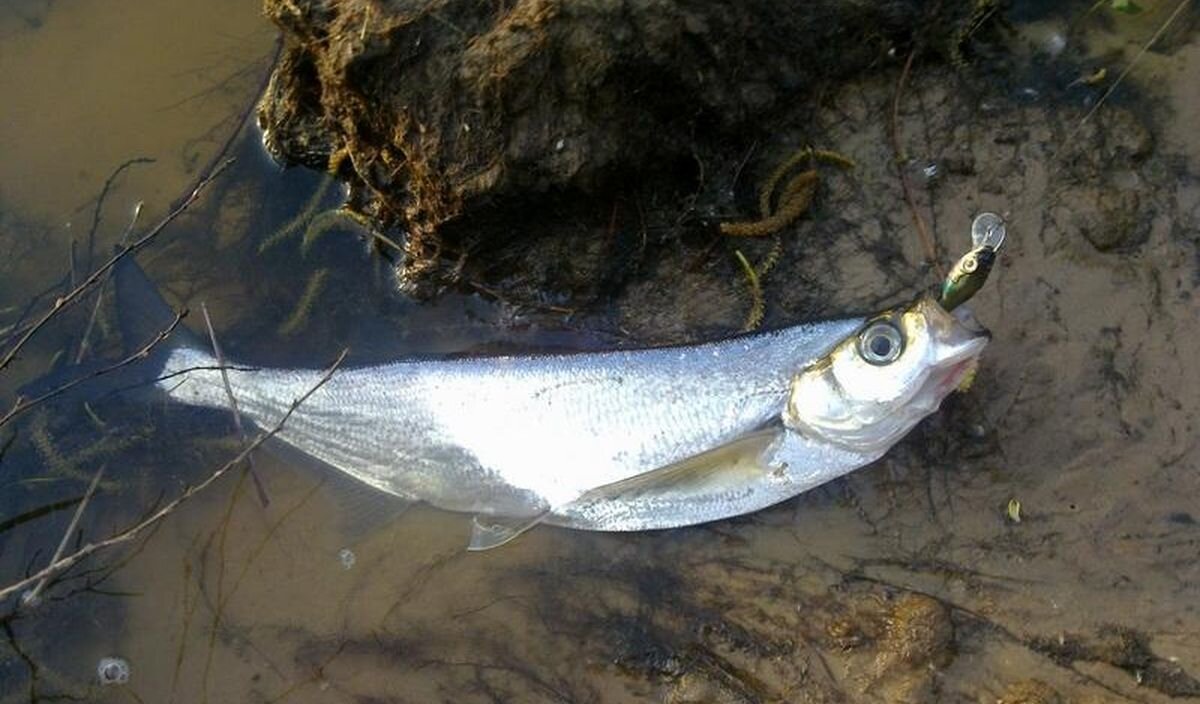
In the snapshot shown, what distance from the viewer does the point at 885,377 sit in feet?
10.1

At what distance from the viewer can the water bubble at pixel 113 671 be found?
152 inches

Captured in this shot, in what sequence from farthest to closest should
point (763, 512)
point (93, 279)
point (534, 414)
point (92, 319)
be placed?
point (92, 319), point (763, 512), point (534, 414), point (93, 279)

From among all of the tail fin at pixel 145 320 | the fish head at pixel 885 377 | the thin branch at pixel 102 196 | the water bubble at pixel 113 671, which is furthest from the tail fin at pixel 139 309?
the fish head at pixel 885 377

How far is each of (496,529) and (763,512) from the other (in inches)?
42.6

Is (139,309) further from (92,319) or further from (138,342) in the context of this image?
(92,319)

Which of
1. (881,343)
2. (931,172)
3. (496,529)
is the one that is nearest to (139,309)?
(496,529)

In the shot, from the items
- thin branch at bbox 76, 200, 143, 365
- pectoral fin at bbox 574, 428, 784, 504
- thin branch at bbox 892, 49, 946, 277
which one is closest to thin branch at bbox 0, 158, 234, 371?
thin branch at bbox 76, 200, 143, 365

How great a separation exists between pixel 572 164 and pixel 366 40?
2.76 feet

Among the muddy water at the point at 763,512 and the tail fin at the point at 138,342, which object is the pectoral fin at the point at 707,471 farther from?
the tail fin at the point at 138,342

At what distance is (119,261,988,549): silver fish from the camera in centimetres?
315

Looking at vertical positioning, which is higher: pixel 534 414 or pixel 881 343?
pixel 881 343

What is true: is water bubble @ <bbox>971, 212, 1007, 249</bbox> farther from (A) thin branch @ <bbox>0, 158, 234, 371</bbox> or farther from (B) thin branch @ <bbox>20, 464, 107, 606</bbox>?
(B) thin branch @ <bbox>20, 464, 107, 606</bbox>

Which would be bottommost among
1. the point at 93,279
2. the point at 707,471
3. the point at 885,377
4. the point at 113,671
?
the point at 113,671

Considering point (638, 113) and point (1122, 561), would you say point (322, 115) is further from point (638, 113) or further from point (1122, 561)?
point (1122, 561)
